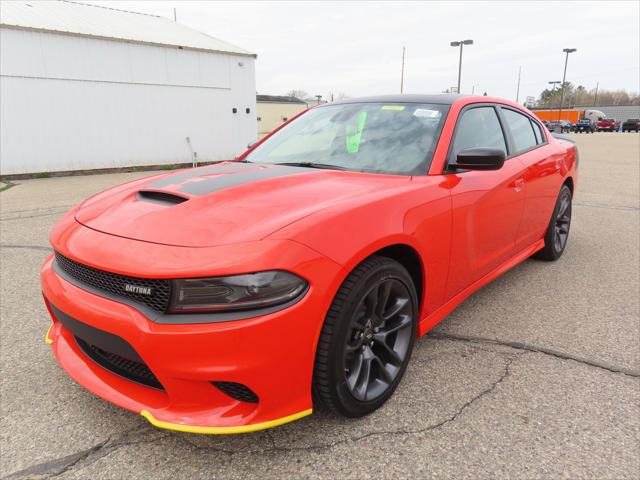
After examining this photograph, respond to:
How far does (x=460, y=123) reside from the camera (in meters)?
2.86

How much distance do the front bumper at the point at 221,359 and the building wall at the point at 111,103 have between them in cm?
1323

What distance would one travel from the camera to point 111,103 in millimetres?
13789

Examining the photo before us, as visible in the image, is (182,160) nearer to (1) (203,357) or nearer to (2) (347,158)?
(2) (347,158)

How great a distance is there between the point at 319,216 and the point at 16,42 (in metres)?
13.9

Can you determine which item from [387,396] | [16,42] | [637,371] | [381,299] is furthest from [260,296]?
[16,42]

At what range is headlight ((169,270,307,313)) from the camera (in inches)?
63.1

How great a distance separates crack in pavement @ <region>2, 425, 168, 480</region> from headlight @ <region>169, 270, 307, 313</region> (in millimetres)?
765

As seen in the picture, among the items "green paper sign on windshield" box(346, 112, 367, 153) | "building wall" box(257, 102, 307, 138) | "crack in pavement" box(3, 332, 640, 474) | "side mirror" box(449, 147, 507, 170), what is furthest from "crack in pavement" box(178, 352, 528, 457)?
"building wall" box(257, 102, 307, 138)

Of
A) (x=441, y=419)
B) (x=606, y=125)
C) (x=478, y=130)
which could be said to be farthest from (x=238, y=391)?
(x=606, y=125)

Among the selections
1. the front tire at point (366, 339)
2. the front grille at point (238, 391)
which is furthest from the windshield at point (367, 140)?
the front grille at point (238, 391)

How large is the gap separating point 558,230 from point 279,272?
3.95 meters

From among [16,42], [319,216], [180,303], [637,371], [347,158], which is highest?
[16,42]

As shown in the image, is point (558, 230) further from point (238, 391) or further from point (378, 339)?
point (238, 391)

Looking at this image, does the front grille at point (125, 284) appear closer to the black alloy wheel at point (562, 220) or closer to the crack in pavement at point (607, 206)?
the black alloy wheel at point (562, 220)
